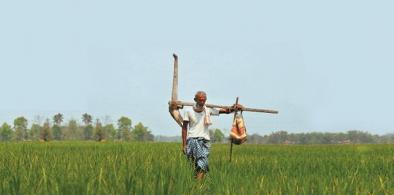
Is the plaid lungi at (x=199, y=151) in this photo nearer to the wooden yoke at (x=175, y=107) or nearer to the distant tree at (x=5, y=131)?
the wooden yoke at (x=175, y=107)

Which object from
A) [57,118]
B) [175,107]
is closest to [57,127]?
[57,118]

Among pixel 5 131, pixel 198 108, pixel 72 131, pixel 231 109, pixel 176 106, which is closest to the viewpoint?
pixel 198 108

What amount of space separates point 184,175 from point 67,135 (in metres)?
177

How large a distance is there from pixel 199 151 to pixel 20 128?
16750 cm

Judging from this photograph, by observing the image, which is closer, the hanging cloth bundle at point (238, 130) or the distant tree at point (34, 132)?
the hanging cloth bundle at point (238, 130)

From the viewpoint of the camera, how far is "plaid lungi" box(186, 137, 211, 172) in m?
9.73

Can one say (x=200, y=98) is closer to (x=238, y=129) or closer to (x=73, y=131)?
(x=238, y=129)

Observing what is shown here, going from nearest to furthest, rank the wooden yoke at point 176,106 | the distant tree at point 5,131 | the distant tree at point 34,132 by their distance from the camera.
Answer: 1. the wooden yoke at point 176,106
2. the distant tree at point 5,131
3. the distant tree at point 34,132

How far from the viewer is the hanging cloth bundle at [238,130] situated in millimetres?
10383

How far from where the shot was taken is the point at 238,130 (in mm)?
10430

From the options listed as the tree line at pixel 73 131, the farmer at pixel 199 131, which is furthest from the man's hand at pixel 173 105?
the tree line at pixel 73 131

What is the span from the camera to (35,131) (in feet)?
623

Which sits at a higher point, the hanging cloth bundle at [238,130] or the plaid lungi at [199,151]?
the hanging cloth bundle at [238,130]

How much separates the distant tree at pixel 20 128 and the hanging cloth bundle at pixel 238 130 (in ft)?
A: 541
